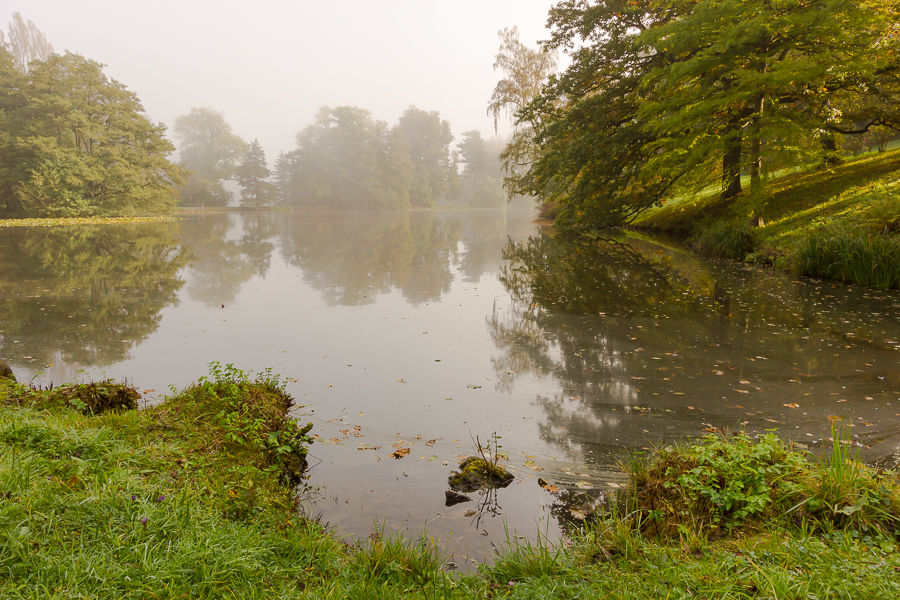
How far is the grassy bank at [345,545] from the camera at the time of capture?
2.30m

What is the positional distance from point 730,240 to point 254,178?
197 feet

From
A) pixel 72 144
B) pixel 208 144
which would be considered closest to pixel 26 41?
pixel 208 144

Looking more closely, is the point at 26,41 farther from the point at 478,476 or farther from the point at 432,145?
the point at 478,476

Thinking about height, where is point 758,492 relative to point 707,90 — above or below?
below

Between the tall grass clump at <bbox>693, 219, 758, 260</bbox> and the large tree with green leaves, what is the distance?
4.38 ft

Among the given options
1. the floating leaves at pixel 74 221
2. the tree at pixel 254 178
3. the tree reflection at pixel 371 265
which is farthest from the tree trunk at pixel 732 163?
the tree at pixel 254 178

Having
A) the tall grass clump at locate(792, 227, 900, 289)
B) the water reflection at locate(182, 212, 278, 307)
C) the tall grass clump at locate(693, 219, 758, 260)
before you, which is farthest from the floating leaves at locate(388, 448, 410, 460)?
the tall grass clump at locate(693, 219, 758, 260)

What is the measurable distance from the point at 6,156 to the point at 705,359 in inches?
1660

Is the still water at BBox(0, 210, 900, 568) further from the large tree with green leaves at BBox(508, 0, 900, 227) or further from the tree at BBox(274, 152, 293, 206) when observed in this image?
the tree at BBox(274, 152, 293, 206)

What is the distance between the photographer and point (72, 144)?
32844mm

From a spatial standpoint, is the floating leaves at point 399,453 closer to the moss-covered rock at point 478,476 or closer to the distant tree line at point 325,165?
the moss-covered rock at point 478,476

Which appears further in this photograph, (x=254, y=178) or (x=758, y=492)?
(x=254, y=178)

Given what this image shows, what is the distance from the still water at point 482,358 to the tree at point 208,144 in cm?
6467

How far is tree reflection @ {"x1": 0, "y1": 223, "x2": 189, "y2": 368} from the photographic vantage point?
6879 millimetres
